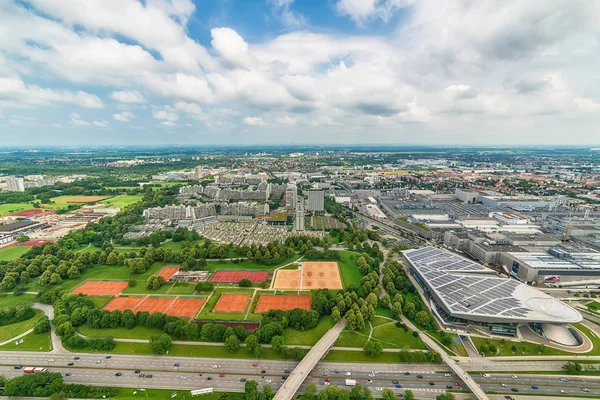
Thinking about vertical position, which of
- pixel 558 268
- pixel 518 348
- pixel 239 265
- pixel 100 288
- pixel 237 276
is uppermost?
pixel 558 268

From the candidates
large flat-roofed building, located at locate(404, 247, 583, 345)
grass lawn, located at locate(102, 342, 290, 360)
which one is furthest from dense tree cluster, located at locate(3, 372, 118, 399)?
large flat-roofed building, located at locate(404, 247, 583, 345)

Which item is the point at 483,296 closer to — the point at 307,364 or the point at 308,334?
the point at 308,334

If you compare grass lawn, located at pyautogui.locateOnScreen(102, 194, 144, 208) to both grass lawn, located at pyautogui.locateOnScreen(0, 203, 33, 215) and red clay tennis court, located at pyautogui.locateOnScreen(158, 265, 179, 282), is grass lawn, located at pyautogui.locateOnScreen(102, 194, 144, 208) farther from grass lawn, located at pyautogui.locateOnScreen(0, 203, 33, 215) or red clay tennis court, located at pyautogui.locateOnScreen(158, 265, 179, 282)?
red clay tennis court, located at pyautogui.locateOnScreen(158, 265, 179, 282)

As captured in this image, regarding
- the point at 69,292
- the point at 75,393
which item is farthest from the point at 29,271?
the point at 75,393


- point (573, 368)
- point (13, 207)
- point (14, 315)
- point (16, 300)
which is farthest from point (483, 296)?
point (13, 207)

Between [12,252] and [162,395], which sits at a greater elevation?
[12,252]

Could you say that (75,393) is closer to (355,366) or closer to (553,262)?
(355,366)

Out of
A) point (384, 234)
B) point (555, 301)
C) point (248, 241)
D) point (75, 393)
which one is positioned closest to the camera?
point (75, 393)
